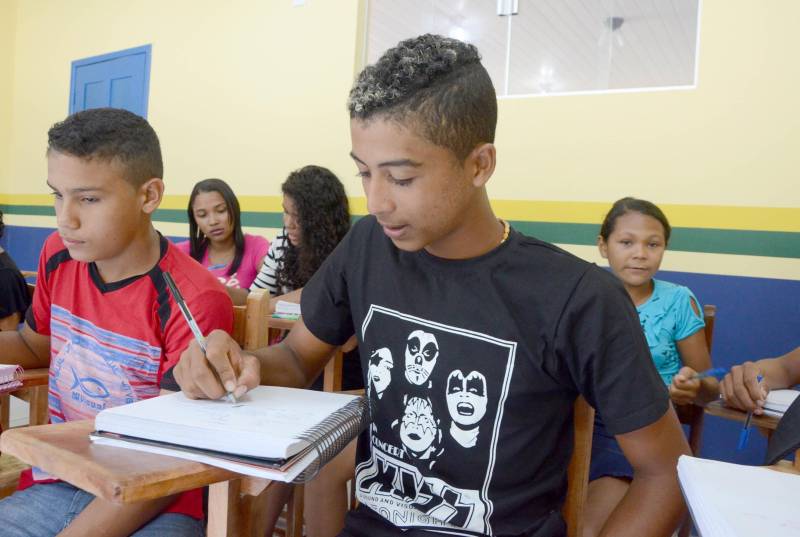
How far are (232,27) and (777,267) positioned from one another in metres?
3.47

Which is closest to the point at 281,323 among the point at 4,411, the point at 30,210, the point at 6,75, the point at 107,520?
the point at 4,411

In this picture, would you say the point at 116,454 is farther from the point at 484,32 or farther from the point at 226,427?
the point at 484,32

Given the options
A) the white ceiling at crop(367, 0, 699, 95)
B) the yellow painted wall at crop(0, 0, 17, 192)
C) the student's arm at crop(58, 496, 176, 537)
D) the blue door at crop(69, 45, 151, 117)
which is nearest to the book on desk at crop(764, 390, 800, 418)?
the student's arm at crop(58, 496, 176, 537)

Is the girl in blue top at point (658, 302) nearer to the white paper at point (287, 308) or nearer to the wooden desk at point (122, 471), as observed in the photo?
the white paper at point (287, 308)

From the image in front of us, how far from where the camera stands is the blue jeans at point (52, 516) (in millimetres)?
976

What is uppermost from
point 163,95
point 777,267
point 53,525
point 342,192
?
point 163,95

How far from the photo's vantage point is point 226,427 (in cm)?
68

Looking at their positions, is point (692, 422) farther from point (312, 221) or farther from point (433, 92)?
point (312, 221)

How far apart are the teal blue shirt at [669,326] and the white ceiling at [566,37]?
1157 mm

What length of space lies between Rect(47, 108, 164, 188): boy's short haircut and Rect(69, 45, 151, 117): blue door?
3597mm

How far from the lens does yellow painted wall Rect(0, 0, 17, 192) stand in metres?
5.50

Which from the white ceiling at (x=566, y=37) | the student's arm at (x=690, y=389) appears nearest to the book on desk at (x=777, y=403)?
the student's arm at (x=690, y=389)

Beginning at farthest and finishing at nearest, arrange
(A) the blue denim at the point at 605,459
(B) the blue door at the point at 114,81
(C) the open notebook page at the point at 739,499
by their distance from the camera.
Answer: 1. (B) the blue door at the point at 114,81
2. (A) the blue denim at the point at 605,459
3. (C) the open notebook page at the point at 739,499

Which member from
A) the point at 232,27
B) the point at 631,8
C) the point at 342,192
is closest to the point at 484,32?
the point at 631,8
